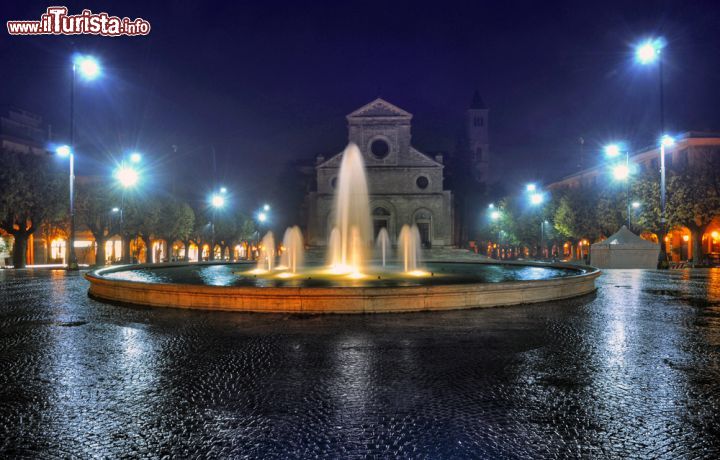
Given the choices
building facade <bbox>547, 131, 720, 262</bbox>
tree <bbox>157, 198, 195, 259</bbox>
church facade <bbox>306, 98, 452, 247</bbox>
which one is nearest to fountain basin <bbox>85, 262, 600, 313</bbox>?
tree <bbox>157, 198, 195, 259</bbox>

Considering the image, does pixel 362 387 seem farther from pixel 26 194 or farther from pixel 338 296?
pixel 26 194

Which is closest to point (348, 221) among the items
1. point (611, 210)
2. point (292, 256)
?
point (292, 256)

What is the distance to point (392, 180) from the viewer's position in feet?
202

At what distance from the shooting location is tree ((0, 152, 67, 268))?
28.4m

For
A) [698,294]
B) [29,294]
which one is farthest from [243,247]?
[698,294]

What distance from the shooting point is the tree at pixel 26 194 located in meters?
28.4

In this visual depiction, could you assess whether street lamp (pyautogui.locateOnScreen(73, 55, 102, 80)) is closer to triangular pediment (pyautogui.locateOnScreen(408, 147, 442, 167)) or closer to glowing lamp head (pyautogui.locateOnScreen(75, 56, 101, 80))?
glowing lamp head (pyautogui.locateOnScreen(75, 56, 101, 80))

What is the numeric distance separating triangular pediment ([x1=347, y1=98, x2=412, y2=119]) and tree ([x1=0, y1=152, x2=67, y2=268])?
36.1 m

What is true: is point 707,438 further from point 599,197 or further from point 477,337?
point 599,197

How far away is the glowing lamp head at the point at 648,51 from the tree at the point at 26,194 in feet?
113

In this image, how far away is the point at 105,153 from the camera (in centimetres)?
6594

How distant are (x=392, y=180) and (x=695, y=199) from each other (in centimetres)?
3481

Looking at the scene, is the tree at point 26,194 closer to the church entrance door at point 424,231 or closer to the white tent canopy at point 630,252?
the white tent canopy at point 630,252

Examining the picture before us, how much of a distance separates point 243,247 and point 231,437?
77.9 m
